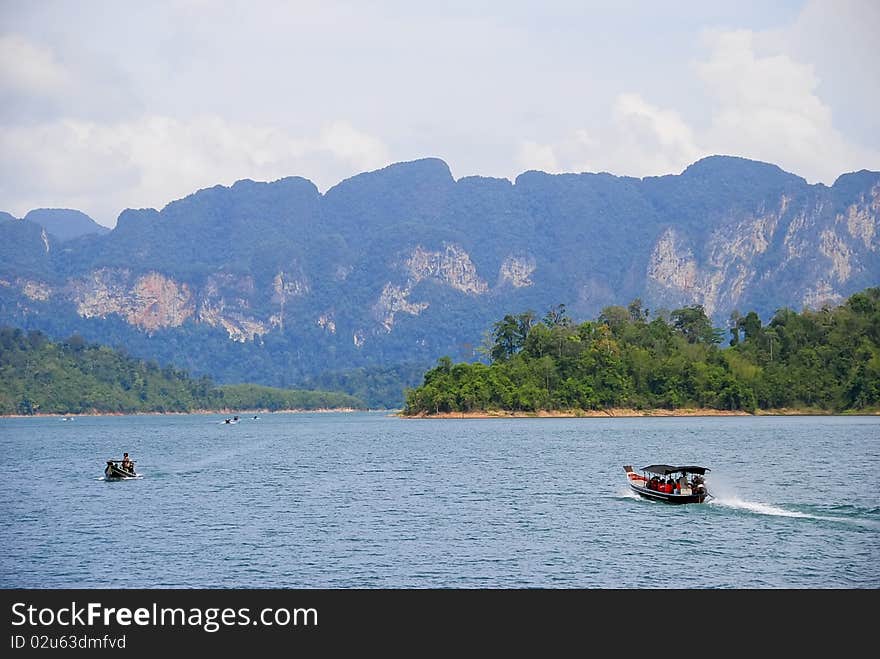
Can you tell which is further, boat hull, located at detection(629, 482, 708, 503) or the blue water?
boat hull, located at detection(629, 482, 708, 503)

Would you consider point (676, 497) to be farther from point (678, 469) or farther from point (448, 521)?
point (448, 521)

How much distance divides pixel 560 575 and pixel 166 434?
152 meters

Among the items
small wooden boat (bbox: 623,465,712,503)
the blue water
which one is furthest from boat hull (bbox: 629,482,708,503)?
the blue water

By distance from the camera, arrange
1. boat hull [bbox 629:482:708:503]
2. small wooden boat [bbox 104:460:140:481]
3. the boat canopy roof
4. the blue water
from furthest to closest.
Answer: small wooden boat [bbox 104:460:140:481], boat hull [bbox 629:482:708:503], the boat canopy roof, the blue water

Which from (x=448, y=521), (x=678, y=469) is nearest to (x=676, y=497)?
(x=678, y=469)

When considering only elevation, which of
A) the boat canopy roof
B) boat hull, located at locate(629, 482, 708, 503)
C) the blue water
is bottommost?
the blue water

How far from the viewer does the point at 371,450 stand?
135000 mm

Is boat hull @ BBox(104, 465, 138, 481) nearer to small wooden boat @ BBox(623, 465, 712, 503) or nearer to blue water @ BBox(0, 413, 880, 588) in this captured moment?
blue water @ BBox(0, 413, 880, 588)

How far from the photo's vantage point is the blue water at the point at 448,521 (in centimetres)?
5181

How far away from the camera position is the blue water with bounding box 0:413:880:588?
170 ft

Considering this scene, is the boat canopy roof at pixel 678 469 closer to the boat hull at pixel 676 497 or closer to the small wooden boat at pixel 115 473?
the boat hull at pixel 676 497
